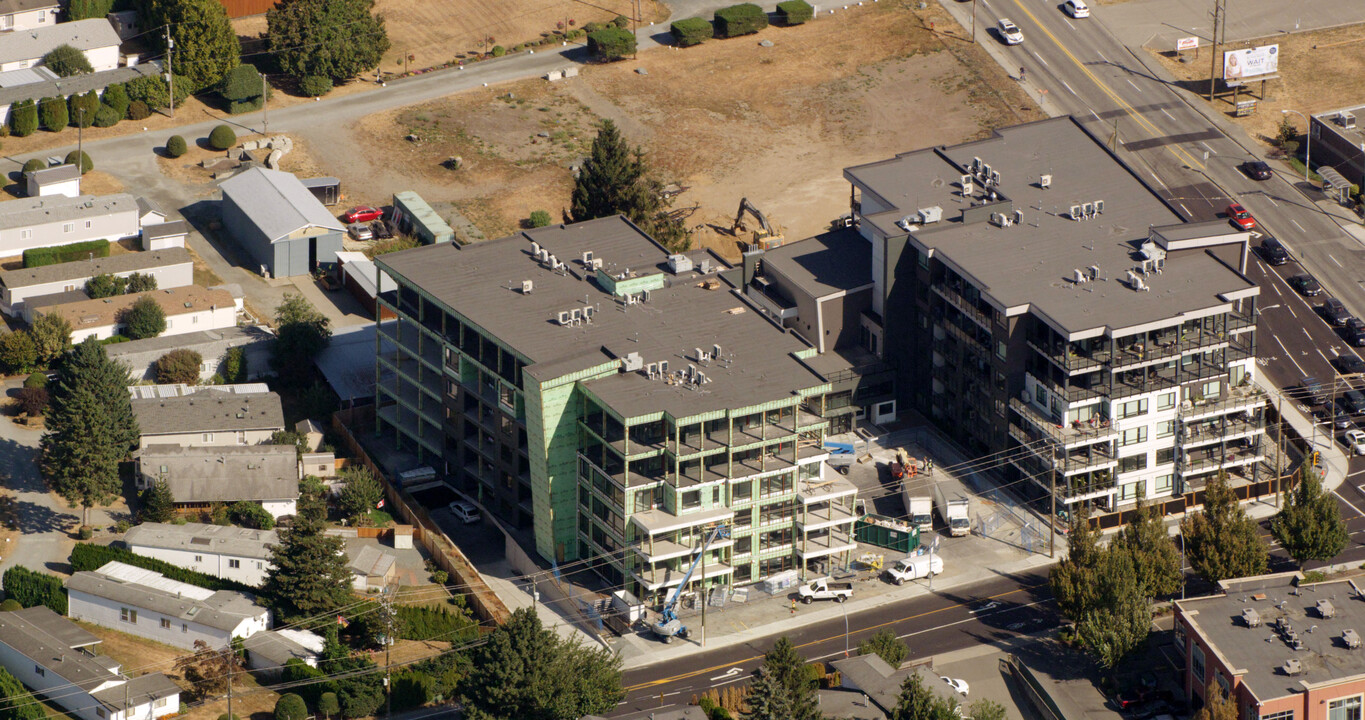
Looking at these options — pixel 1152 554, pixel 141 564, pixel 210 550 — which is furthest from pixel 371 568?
pixel 1152 554

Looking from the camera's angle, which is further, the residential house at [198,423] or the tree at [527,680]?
the residential house at [198,423]

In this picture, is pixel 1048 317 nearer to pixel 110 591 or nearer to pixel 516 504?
pixel 516 504

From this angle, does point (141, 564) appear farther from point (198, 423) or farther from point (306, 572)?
point (198, 423)

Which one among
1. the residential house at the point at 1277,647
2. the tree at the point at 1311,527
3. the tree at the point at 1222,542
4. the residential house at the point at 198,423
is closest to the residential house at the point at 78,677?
the residential house at the point at 198,423

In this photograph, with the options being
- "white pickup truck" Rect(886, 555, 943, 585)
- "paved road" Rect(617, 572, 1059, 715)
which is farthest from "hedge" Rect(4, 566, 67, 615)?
"white pickup truck" Rect(886, 555, 943, 585)

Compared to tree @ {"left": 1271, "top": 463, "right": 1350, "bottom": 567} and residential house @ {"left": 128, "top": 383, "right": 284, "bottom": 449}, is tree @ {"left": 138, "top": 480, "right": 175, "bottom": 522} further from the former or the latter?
tree @ {"left": 1271, "top": 463, "right": 1350, "bottom": 567}

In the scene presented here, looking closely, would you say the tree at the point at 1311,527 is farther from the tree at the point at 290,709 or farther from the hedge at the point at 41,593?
the hedge at the point at 41,593
